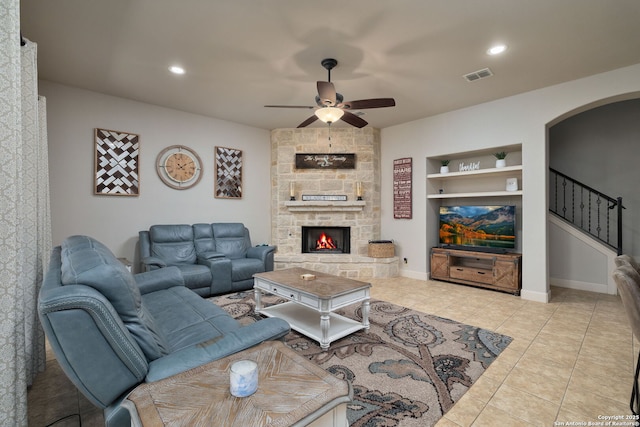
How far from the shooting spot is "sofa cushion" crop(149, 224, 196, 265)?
13.8ft

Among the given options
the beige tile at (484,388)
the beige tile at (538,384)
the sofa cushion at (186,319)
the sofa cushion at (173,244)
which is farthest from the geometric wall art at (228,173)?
the beige tile at (538,384)

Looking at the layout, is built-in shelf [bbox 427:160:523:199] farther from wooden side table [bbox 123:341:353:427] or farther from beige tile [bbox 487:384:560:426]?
wooden side table [bbox 123:341:353:427]

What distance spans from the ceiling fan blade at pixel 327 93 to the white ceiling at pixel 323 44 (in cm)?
43

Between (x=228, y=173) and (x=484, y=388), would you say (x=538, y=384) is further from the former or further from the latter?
(x=228, y=173)

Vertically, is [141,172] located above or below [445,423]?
above

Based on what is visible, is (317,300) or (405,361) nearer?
(405,361)

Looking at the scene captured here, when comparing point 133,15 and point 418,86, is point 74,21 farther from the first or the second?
point 418,86

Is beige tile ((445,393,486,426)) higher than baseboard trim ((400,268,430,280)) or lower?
lower

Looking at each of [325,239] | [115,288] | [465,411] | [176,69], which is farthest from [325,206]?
[115,288]

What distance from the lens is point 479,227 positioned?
471cm

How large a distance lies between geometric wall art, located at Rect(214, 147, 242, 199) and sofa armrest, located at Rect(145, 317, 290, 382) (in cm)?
408

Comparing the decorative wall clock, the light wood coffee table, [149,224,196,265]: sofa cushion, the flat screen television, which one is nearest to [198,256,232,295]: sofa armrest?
[149,224,196,265]: sofa cushion

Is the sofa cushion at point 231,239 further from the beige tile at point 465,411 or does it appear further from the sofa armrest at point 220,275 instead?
the beige tile at point 465,411

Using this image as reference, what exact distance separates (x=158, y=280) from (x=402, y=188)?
4.23m
